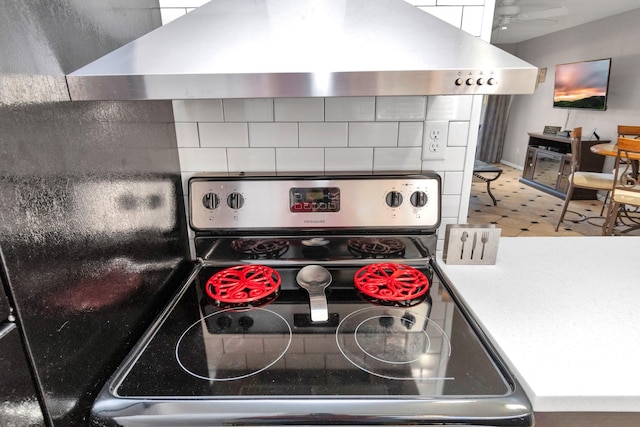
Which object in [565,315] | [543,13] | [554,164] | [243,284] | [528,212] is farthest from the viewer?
[554,164]

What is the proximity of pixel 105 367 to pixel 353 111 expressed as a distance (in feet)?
2.79

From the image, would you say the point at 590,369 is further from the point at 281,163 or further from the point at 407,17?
the point at 281,163

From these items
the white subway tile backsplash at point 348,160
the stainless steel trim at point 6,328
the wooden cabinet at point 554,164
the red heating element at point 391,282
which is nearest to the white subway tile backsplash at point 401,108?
the white subway tile backsplash at point 348,160

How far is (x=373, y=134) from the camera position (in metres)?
1.05

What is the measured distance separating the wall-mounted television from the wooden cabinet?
0.57 m

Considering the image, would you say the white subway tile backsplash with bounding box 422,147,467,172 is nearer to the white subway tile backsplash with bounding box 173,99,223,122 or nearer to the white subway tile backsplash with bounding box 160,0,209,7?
the white subway tile backsplash with bounding box 173,99,223,122

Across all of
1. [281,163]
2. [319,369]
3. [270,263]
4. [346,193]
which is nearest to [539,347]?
[319,369]

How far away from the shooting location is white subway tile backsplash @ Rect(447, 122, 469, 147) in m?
1.04

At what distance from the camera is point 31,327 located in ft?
1.54

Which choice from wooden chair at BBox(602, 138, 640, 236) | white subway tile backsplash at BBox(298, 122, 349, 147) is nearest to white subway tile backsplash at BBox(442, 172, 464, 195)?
white subway tile backsplash at BBox(298, 122, 349, 147)

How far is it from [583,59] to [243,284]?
6.26m

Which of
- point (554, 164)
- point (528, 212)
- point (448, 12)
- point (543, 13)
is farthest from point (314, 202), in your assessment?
point (554, 164)

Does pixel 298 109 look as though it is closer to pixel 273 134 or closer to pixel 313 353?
pixel 273 134

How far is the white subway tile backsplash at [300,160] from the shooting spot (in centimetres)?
106
